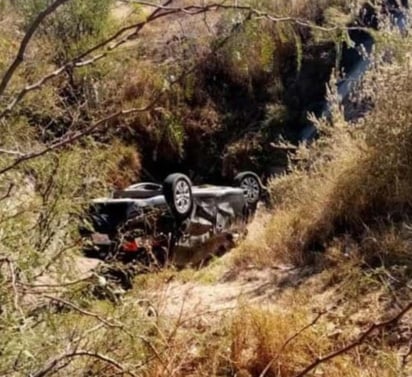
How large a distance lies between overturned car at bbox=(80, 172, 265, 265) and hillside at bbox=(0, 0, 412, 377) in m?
0.21

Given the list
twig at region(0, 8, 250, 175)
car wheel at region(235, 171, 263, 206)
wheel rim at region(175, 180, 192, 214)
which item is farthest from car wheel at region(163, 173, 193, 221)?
twig at region(0, 8, 250, 175)

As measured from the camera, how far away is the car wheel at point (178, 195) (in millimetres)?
7445

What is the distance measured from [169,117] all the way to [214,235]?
701 cm

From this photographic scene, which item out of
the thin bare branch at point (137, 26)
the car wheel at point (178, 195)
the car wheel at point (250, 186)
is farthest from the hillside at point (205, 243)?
the car wheel at point (250, 186)

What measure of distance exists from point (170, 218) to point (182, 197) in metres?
0.30

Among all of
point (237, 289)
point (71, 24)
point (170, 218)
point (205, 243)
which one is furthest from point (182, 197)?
point (71, 24)

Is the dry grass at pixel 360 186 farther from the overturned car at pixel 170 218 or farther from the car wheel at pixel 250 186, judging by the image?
the car wheel at pixel 250 186

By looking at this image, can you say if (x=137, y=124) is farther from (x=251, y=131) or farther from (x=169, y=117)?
(x=169, y=117)

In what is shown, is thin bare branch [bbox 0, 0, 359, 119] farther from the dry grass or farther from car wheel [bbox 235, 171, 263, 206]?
car wheel [bbox 235, 171, 263, 206]

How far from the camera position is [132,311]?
2.16 meters

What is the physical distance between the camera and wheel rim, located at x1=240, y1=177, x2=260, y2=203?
9719 mm

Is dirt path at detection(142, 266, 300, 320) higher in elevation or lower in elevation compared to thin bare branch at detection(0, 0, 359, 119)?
lower

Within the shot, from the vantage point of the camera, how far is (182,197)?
764 centimetres

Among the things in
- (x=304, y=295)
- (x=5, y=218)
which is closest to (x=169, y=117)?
(x=5, y=218)
